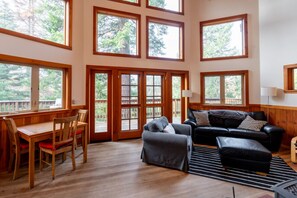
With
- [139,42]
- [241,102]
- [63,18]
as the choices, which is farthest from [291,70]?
[63,18]

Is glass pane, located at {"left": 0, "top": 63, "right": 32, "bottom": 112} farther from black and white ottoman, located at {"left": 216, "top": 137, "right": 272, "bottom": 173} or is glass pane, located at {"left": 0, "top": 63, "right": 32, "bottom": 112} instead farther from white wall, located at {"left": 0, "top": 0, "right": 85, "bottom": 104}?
black and white ottoman, located at {"left": 216, "top": 137, "right": 272, "bottom": 173}

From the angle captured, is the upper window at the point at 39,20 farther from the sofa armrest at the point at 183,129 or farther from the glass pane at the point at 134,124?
the sofa armrest at the point at 183,129

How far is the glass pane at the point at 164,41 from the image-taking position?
5.93 meters

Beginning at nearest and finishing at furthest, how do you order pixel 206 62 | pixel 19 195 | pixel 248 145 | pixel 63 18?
pixel 19 195 → pixel 248 145 → pixel 63 18 → pixel 206 62

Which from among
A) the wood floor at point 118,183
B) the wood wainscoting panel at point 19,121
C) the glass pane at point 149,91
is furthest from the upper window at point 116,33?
the wood floor at point 118,183

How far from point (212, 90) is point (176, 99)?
1216 millimetres

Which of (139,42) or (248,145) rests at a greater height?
(139,42)

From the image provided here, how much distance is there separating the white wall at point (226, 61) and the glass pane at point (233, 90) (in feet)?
0.98

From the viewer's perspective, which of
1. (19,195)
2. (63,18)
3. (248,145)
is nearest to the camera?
(19,195)

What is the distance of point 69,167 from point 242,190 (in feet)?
9.65

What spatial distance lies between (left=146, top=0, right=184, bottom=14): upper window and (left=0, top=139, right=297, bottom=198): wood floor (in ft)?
15.9

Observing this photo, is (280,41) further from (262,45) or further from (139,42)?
(139,42)

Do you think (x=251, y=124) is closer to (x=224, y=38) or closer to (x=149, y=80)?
(x=224, y=38)

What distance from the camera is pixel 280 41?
4.75 m
